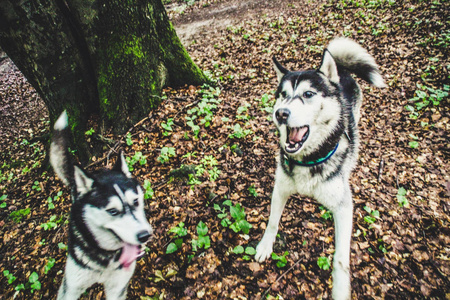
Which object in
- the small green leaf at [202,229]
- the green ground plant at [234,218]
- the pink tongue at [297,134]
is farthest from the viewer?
the green ground plant at [234,218]

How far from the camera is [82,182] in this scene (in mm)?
2004

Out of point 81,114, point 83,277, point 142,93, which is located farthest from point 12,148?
point 83,277

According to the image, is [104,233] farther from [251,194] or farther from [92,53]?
[92,53]

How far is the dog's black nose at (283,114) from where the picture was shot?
2.05 meters

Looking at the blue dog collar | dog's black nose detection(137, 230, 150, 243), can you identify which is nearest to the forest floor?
dog's black nose detection(137, 230, 150, 243)

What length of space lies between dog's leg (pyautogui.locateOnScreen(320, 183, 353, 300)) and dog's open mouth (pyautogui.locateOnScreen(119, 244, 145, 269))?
193cm

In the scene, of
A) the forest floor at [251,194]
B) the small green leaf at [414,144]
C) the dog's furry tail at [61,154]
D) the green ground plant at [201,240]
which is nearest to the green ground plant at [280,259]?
the forest floor at [251,194]

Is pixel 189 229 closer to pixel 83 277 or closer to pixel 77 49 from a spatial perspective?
pixel 83 277

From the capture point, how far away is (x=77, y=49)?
3.47m

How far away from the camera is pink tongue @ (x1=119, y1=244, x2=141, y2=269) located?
→ 80.1 inches

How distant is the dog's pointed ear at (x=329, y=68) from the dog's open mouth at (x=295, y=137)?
0.72m

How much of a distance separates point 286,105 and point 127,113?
9.84ft

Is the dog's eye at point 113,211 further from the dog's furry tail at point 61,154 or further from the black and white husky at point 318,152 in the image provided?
the black and white husky at point 318,152

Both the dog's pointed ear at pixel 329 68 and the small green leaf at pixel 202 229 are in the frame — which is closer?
the dog's pointed ear at pixel 329 68
